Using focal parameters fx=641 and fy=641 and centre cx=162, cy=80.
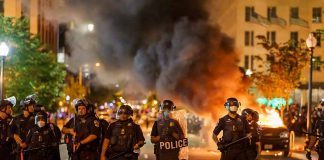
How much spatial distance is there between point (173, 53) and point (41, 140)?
1540cm

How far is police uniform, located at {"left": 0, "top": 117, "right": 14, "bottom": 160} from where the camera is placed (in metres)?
11.9

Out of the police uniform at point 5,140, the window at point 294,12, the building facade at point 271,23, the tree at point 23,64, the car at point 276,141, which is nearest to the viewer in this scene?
the police uniform at point 5,140

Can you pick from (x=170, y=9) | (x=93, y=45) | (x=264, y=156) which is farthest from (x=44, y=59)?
(x=264, y=156)

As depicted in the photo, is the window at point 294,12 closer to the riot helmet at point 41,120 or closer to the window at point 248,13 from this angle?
the window at point 248,13

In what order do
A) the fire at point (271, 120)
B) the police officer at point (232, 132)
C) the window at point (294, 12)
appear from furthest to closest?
the window at point (294, 12), the fire at point (271, 120), the police officer at point (232, 132)

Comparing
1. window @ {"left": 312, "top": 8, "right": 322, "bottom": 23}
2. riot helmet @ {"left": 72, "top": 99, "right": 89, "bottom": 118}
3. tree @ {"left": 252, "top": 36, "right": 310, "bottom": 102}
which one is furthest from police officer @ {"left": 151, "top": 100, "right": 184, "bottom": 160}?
window @ {"left": 312, "top": 8, "right": 322, "bottom": 23}

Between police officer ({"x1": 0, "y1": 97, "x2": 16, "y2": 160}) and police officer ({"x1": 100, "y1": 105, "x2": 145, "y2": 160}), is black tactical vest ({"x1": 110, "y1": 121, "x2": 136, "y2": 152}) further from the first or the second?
police officer ({"x1": 0, "y1": 97, "x2": 16, "y2": 160})

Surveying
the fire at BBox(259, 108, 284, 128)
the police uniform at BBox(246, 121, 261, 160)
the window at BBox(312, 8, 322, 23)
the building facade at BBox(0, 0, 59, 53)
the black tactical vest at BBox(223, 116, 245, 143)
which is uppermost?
the window at BBox(312, 8, 322, 23)

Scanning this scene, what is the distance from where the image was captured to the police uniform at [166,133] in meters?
11.7

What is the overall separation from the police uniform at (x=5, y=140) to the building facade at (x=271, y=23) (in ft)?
161

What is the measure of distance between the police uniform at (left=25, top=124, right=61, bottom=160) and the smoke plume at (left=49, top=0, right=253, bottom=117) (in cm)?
1368

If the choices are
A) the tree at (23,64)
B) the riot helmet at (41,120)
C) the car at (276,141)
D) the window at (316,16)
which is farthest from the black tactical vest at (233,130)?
the window at (316,16)

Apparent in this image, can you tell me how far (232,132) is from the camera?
11484 mm

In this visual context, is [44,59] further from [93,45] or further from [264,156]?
[264,156]
